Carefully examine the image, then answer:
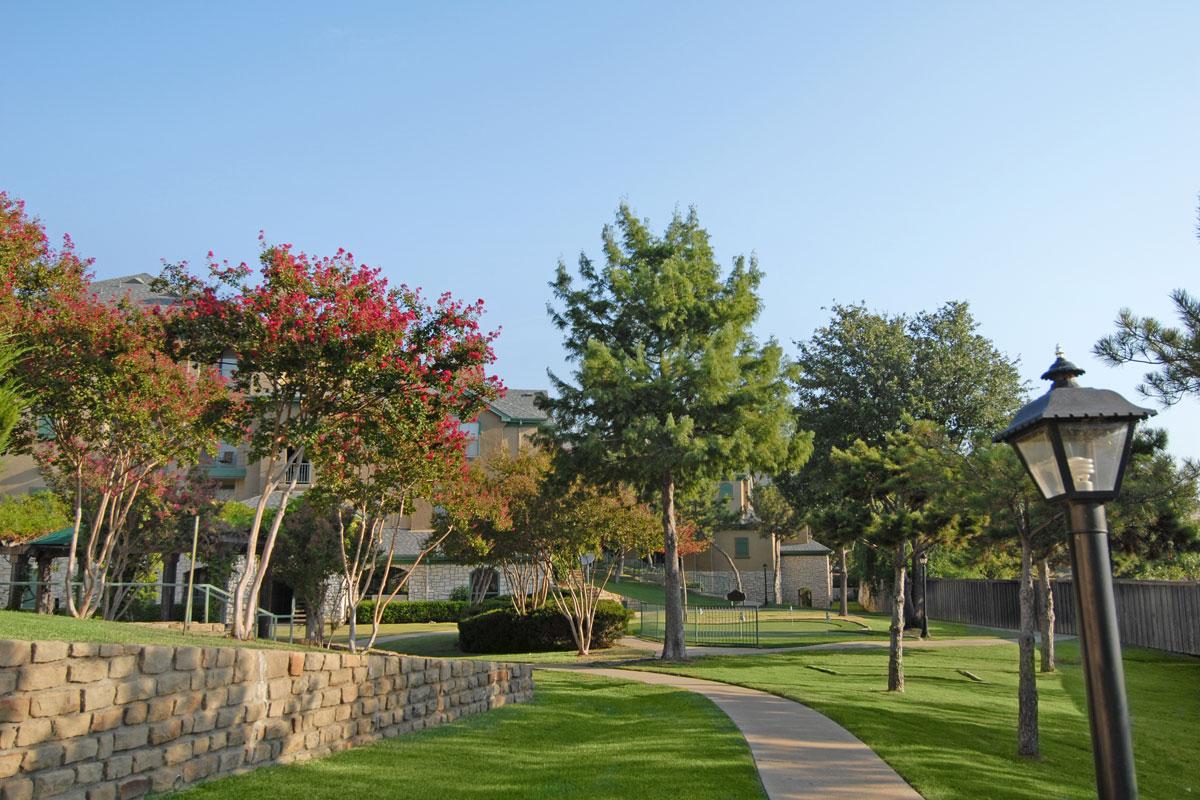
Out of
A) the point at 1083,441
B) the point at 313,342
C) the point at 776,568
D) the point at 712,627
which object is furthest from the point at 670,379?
the point at 776,568

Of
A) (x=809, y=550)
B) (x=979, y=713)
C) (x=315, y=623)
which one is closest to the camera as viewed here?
(x=979, y=713)

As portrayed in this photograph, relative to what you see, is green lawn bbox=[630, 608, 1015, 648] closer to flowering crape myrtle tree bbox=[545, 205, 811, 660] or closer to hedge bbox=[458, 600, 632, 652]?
hedge bbox=[458, 600, 632, 652]

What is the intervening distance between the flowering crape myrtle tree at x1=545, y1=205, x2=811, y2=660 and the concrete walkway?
23.1 ft

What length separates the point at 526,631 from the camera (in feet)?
85.4

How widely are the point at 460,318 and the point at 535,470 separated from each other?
10552 millimetres

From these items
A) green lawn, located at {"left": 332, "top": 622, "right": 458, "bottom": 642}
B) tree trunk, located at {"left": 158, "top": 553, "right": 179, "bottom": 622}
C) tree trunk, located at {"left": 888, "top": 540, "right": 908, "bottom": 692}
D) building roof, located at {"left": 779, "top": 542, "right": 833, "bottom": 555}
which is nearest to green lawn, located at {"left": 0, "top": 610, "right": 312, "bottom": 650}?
tree trunk, located at {"left": 888, "top": 540, "right": 908, "bottom": 692}

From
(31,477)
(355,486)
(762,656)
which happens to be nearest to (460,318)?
(355,486)

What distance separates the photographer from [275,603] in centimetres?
3709

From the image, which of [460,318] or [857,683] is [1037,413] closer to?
[460,318]

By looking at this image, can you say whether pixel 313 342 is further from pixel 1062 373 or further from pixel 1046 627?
pixel 1046 627

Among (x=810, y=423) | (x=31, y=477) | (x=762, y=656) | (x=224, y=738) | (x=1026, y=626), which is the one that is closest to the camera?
(x=224, y=738)

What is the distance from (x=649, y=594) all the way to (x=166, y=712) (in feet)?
135

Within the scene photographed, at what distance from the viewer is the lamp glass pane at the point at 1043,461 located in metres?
4.84

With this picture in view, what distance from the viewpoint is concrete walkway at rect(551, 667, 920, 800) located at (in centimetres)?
823
